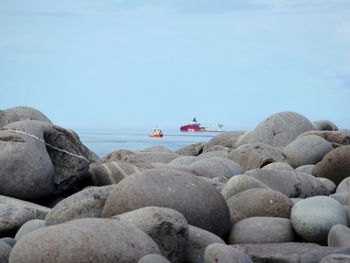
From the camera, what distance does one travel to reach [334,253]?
7.42 m

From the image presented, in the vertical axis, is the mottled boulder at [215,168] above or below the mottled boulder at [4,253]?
above

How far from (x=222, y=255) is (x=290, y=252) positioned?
4.18 ft

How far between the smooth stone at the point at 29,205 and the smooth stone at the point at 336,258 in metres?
4.28

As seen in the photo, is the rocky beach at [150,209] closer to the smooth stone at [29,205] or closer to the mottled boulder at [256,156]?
the smooth stone at [29,205]

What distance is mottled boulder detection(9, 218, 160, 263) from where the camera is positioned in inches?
244

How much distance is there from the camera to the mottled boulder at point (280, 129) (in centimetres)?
2170

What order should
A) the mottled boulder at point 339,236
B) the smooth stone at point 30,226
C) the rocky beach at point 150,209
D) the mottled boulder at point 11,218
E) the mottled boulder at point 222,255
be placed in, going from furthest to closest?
1. the mottled boulder at point 11,218
2. the smooth stone at point 30,226
3. the mottled boulder at point 339,236
4. the mottled boulder at point 222,255
5. the rocky beach at point 150,209

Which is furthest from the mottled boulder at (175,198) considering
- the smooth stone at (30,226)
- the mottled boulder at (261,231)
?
the smooth stone at (30,226)

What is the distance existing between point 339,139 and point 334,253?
1192 centimetres

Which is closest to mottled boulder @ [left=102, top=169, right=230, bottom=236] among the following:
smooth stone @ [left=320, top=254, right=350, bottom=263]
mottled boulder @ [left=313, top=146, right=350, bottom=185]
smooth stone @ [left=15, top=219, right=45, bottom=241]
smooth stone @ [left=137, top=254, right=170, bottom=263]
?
smooth stone @ [left=15, top=219, right=45, bottom=241]

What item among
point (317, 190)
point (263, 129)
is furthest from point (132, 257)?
point (263, 129)

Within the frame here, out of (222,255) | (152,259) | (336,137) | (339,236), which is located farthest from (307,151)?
(152,259)

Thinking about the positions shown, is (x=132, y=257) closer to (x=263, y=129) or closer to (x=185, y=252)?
(x=185, y=252)

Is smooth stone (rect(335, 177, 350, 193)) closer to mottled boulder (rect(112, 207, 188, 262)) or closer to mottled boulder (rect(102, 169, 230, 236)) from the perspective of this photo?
mottled boulder (rect(102, 169, 230, 236))
